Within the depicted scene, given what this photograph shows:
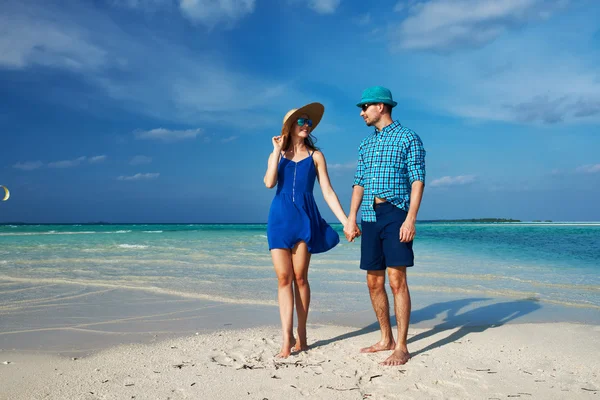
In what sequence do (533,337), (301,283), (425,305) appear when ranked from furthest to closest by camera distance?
(425,305), (533,337), (301,283)

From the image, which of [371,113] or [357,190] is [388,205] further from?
[371,113]

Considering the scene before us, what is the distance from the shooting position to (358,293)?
723 cm

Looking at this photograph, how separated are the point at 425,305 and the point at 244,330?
2926mm

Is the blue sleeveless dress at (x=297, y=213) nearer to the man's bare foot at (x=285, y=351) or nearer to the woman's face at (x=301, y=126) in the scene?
the woman's face at (x=301, y=126)

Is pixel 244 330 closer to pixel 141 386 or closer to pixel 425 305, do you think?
pixel 141 386

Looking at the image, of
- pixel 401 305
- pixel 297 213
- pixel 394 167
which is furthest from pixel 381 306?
pixel 394 167

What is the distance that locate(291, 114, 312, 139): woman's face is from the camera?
416 cm

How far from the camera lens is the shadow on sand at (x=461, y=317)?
464 centimetres

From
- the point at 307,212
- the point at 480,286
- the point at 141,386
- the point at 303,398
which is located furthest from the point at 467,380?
the point at 480,286

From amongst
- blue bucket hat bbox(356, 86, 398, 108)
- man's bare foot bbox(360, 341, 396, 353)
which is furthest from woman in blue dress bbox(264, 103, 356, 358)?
man's bare foot bbox(360, 341, 396, 353)

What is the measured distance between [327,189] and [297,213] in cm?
41

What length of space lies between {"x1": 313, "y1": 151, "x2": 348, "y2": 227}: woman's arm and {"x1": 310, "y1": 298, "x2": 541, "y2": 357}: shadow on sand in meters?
1.25

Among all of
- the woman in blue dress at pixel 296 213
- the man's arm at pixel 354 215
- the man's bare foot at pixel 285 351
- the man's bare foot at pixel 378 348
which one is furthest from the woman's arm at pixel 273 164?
the man's bare foot at pixel 378 348

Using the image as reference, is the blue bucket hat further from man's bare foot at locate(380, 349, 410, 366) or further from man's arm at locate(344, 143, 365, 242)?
man's bare foot at locate(380, 349, 410, 366)
